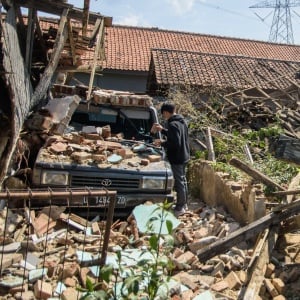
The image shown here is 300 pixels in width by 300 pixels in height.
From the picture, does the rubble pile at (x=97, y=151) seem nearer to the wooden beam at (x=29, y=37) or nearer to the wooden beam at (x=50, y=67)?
the wooden beam at (x=50, y=67)

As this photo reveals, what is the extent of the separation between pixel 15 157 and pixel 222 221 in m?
3.13

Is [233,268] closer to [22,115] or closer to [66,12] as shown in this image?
[22,115]

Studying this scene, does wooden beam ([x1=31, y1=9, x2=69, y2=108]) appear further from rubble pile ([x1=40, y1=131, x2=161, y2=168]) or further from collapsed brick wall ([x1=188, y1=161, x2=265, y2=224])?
collapsed brick wall ([x1=188, y1=161, x2=265, y2=224])

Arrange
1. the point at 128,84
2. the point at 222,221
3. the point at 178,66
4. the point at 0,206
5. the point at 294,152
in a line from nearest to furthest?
the point at 294,152 → the point at 0,206 → the point at 222,221 → the point at 178,66 → the point at 128,84

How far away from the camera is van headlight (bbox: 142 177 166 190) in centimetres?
585

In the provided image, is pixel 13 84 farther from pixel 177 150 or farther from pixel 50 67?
pixel 177 150

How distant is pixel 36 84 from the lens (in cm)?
810

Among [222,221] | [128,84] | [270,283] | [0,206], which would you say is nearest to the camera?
[270,283]

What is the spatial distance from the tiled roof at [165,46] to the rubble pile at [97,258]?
21.4m

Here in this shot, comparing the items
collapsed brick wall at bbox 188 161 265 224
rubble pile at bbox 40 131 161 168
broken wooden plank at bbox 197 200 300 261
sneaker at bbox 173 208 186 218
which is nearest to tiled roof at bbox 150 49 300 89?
collapsed brick wall at bbox 188 161 265 224

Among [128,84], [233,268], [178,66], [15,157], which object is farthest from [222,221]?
[128,84]

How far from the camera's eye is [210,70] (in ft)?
71.9

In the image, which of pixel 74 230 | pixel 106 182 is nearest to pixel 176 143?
pixel 106 182

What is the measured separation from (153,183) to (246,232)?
1.61 metres
